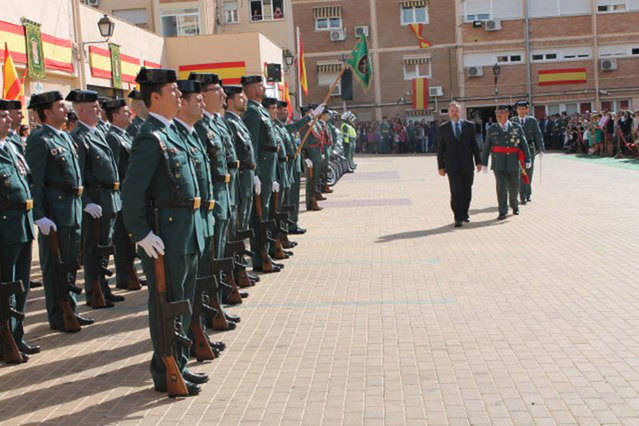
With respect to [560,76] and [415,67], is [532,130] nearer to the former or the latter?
[415,67]

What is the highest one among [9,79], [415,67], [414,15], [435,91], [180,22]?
[414,15]

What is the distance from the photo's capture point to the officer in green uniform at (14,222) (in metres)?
6.89

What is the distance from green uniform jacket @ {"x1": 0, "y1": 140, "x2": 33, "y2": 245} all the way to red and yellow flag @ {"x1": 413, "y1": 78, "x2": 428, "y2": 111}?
138 feet

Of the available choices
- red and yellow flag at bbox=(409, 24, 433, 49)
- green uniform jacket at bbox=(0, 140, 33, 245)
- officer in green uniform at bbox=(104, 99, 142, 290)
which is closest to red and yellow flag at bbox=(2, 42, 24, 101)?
officer in green uniform at bbox=(104, 99, 142, 290)

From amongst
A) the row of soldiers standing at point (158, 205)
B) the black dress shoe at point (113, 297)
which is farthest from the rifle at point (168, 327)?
the black dress shoe at point (113, 297)

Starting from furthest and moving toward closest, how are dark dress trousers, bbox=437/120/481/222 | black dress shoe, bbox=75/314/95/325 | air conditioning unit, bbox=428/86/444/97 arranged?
1. air conditioning unit, bbox=428/86/444/97
2. dark dress trousers, bbox=437/120/481/222
3. black dress shoe, bbox=75/314/95/325

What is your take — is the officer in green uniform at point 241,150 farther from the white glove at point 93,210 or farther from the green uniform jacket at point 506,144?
the green uniform jacket at point 506,144

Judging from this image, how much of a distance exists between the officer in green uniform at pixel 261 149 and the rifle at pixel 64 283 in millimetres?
2941

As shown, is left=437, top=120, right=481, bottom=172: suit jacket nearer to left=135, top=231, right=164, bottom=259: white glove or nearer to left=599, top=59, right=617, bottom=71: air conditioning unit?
left=135, top=231, right=164, bottom=259: white glove

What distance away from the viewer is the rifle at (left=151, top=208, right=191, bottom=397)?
5633mm

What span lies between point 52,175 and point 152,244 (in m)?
2.69

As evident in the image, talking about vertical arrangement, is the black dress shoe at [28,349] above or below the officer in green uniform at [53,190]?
below

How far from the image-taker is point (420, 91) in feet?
157

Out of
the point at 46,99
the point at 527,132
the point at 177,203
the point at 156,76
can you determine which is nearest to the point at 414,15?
the point at 527,132
